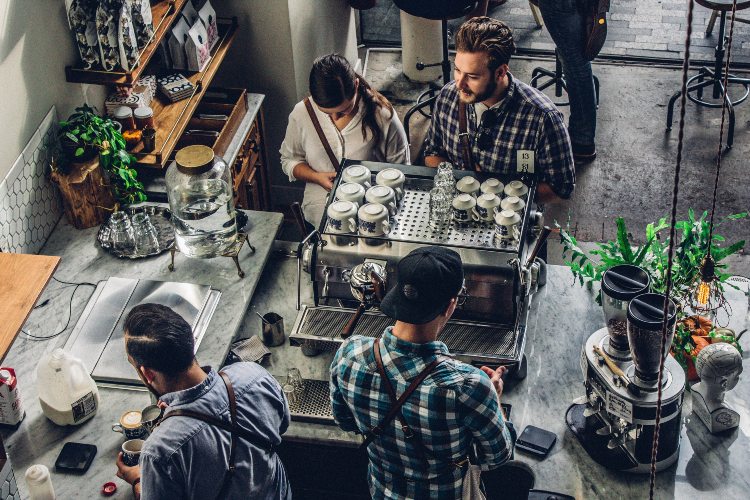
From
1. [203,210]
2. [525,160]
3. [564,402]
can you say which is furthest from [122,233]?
[564,402]

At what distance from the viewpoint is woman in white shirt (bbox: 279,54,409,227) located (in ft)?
14.2

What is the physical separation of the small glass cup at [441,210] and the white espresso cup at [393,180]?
0.61 feet

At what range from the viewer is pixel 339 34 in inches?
250

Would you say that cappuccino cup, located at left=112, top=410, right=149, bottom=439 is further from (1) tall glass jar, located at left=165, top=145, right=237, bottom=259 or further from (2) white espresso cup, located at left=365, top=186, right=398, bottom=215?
(2) white espresso cup, located at left=365, top=186, right=398, bottom=215

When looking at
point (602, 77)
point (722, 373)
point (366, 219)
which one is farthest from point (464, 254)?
point (602, 77)

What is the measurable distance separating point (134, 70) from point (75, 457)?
67.7 inches

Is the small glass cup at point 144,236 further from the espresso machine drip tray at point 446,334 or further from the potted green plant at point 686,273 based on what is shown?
the potted green plant at point 686,273

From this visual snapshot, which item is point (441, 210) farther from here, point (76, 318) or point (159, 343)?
point (76, 318)

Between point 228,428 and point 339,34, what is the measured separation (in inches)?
156

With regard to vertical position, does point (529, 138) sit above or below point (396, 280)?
above

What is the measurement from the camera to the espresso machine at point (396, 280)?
11.5 ft

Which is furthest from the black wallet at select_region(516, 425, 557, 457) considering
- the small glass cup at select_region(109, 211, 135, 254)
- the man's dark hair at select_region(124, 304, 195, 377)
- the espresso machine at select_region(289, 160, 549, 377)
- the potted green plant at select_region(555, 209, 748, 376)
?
the small glass cup at select_region(109, 211, 135, 254)

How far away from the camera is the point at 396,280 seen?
3527 millimetres

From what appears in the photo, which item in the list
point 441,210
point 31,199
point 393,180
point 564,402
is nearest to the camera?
point 564,402
